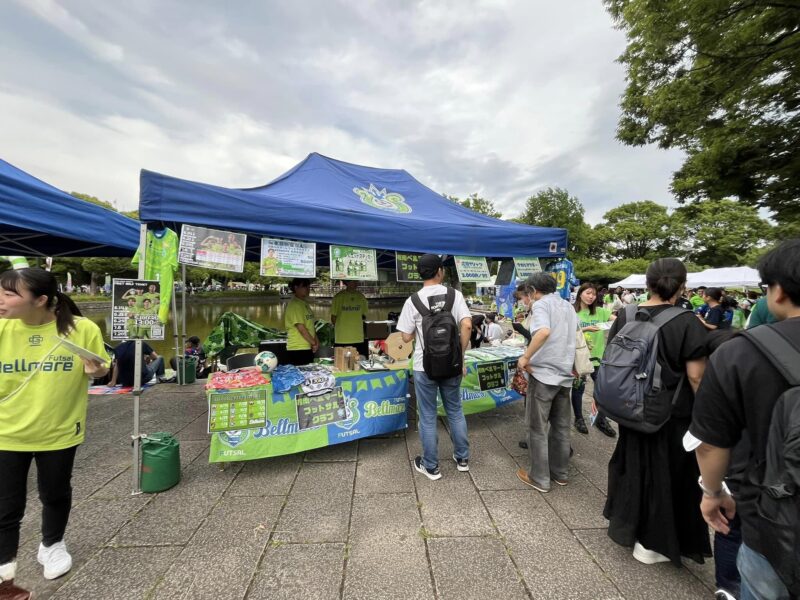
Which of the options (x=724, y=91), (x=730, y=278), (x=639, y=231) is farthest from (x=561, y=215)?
(x=724, y=91)

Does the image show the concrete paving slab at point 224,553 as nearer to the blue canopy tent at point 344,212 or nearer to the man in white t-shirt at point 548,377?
the man in white t-shirt at point 548,377

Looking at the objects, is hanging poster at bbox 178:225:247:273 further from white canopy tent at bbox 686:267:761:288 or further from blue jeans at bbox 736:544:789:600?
white canopy tent at bbox 686:267:761:288

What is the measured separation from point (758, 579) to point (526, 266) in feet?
11.8

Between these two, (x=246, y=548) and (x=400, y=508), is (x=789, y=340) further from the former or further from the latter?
(x=246, y=548)

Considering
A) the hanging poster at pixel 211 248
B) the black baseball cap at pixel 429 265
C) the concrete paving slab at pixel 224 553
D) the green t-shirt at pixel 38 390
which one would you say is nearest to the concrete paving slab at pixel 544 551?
the concrete paving slab at pixel 224 553

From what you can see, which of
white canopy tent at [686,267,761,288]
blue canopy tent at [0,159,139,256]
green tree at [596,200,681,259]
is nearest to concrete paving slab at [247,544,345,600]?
blue canopy tent at [0,159,139,256]

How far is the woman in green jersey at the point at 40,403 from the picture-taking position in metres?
1.70

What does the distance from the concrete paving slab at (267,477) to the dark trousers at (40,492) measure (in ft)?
3.37

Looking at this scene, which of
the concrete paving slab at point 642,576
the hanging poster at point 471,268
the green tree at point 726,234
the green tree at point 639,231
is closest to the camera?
the concrete paving slab at point 642,576

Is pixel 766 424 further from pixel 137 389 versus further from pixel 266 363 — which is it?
pixel 137 389

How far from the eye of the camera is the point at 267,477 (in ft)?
9.57

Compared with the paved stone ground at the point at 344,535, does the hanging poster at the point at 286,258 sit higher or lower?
higher

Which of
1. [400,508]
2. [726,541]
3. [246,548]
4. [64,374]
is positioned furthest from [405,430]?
[64,374]

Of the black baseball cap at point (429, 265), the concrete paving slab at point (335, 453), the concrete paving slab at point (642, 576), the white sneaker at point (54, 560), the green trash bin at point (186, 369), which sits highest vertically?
the black baseball cap at point (429, 265)
